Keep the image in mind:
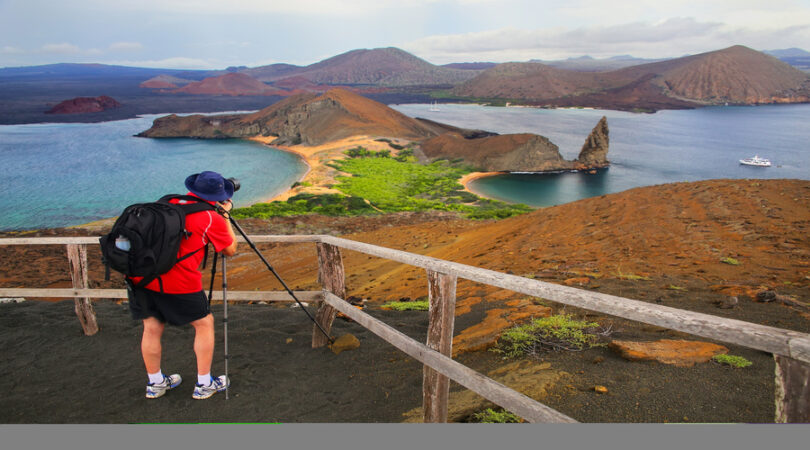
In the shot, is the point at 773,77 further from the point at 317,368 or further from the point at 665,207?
the point at 317,368

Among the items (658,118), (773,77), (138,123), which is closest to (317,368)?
(138,123)

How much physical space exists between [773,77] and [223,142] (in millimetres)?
166232

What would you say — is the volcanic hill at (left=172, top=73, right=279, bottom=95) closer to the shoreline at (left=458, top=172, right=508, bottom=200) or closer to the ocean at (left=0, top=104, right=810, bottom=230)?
the ocean at (left=0, top=104, right=810, bottom=230)

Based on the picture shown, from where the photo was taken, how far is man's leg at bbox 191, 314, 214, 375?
327 cm

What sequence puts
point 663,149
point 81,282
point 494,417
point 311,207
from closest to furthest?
point 494,417 → point 81,282 → point 311,207 → point 663,149

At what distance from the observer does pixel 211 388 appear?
3381mm

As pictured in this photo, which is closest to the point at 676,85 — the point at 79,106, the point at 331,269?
the point at 79,106

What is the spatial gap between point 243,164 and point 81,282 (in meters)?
47.6

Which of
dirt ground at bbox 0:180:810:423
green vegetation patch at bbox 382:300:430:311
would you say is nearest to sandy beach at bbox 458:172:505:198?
dirt ground at bbox 0:180:810:423

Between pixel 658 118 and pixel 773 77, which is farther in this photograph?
pixel 773 77

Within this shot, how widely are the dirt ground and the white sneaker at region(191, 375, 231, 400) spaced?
0.22ft

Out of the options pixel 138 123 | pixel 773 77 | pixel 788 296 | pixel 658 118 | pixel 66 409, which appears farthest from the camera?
pixel 773 77

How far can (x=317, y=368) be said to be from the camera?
3.88 m

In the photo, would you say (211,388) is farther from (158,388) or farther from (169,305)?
(169,305)
